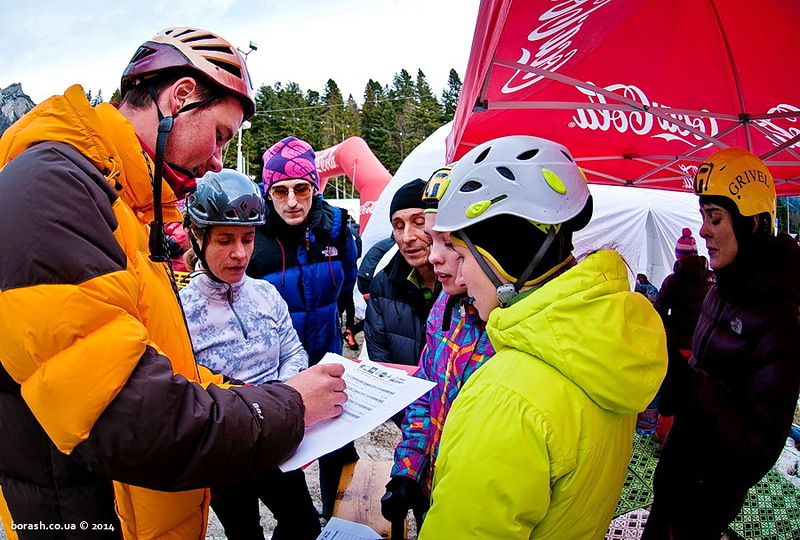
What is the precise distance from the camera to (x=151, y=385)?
42.0 inches

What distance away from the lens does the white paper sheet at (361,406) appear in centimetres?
137

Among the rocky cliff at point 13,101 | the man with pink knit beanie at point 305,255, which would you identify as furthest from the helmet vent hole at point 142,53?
the rocky cliff at point 13,101

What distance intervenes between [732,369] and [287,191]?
321cm

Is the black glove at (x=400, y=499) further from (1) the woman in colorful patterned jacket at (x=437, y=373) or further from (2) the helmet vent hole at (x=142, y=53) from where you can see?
(2) the helmet vent hole at (x=142, y=53)

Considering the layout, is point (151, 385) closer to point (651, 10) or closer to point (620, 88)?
point (651, 10)

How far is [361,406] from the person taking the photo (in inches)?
61.8

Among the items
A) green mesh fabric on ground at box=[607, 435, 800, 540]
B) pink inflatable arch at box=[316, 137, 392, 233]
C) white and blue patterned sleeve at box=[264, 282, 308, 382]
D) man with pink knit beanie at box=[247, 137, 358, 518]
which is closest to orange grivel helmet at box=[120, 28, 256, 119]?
white and blue patterned sleeve at box=[264, 282, 308, 382]

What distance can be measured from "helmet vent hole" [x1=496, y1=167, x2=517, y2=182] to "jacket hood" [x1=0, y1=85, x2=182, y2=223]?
1.13 metres

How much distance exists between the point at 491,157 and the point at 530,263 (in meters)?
0.44

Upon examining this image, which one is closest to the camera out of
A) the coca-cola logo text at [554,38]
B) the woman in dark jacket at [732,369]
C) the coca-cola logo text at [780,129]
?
the coca-cola logo text at [554,38]

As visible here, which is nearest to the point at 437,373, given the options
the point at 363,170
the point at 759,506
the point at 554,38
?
the point at 554,38

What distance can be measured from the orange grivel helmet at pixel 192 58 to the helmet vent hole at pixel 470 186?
0.84 meters

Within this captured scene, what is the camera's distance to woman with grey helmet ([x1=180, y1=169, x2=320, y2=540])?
2.29 metres

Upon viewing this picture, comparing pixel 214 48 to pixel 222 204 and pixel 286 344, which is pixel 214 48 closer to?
pixel 222 204
